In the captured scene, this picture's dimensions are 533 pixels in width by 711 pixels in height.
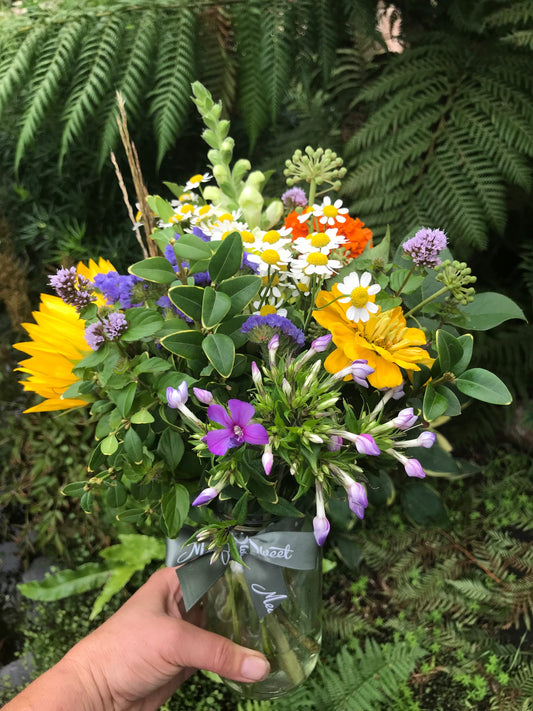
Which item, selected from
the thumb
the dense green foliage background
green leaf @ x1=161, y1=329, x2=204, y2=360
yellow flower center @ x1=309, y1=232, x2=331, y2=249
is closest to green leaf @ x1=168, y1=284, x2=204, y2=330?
green leaf @ x1=161, y1=329, x2=204, y2=360

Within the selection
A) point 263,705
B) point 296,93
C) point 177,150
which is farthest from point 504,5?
point 263,705

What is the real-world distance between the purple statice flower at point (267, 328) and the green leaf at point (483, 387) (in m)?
0.17

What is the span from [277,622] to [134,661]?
211mm

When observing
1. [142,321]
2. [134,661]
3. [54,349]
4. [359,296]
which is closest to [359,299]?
[359,296]

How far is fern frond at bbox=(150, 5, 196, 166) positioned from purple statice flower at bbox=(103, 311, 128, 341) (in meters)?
0.71

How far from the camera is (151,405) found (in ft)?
1.85

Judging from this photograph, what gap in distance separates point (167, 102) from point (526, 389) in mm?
1156

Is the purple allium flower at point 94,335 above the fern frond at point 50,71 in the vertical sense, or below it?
below

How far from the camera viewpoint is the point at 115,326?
0.51 m

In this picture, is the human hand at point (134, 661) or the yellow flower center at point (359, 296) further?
the human hand at point (134, 661)

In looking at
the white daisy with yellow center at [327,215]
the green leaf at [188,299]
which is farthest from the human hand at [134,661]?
the white daisy with yellow center at [327,215]

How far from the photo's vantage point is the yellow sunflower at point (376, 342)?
1.66 ft

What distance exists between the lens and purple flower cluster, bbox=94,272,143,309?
0.58m

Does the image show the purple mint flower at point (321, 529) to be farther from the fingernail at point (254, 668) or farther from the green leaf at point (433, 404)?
the fingernail at point (254, 668)
